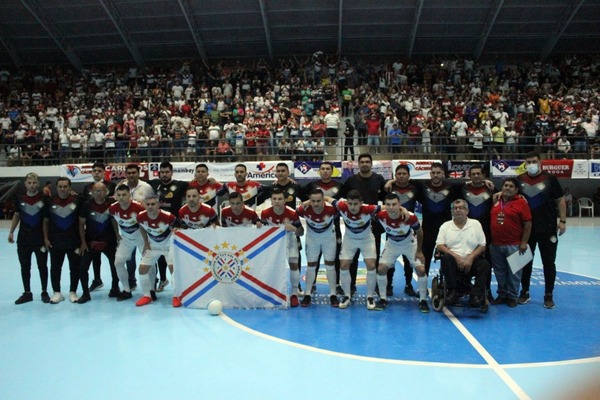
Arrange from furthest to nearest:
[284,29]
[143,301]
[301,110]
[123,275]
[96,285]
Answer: [284,29]
[301,110]
[96,285]
[123,275]
[143,301]

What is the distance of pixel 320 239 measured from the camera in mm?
7195

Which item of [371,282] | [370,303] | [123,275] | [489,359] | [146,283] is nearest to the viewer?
[489,359]

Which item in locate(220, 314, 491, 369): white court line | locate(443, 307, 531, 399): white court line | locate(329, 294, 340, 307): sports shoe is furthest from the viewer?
locate(329, 294, 340, 307): sports shoe

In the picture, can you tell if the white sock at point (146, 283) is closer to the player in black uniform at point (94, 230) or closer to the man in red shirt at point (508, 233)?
the player in black uniform at point (94, 230)

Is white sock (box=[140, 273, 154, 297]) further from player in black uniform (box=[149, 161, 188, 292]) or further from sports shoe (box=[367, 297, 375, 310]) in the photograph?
sports shoe (box=[367, 297, 375, 310])

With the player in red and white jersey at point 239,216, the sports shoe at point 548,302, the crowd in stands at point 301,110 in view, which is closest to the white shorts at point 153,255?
the player in red and white jersey at point 239,216

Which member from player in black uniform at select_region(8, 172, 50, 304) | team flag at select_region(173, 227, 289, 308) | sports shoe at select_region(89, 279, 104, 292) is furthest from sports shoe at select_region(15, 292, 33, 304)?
team flag at select_region(173, 227, 289, 308)

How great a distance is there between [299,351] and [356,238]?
2.34 meters

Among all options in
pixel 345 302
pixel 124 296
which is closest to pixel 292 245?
pixel 345 302

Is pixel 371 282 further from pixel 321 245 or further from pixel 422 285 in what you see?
pixel 321 245

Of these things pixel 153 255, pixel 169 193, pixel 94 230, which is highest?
pixel 169 193

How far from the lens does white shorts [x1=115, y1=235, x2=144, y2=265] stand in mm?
7383

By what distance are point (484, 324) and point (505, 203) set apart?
1816 millimetres

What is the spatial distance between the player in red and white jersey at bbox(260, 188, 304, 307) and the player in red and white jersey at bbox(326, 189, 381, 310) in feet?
2.14
